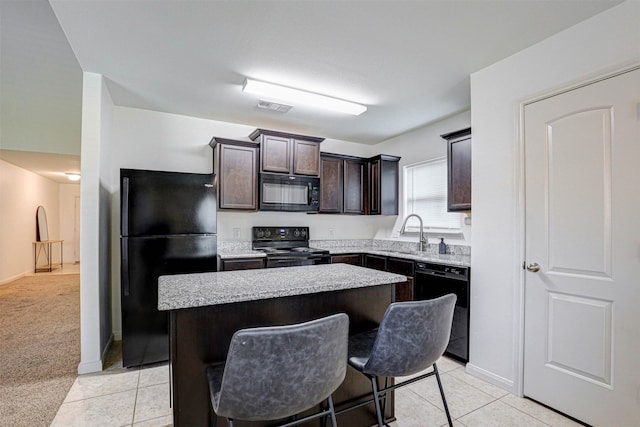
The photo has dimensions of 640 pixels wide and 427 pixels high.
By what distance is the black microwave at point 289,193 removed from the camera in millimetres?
3891

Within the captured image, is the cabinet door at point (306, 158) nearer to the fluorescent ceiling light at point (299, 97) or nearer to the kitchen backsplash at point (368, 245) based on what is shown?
the fluorescent ceiling light at point (299, 97)

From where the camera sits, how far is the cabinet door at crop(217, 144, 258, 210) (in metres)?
3.65

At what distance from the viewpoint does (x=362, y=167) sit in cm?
470

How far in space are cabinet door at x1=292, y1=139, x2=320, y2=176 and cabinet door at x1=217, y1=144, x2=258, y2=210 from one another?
50 cm

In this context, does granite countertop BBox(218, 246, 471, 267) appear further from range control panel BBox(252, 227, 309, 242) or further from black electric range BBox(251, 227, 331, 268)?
range control panel BBox(252, 227, 309, 242)

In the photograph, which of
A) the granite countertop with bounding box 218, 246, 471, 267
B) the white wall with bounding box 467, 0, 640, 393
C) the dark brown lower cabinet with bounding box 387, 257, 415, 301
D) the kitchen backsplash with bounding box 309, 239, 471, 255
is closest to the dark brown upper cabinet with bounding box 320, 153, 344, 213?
the kitchen backsplash with bounding box 309, 239, 471, 255

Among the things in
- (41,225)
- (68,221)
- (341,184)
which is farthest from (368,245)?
(68,221)

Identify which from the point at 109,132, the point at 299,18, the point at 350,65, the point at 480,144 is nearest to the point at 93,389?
the point at 109,132

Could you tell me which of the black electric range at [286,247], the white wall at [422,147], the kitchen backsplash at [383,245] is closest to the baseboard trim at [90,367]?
the black electric range at [286,247]

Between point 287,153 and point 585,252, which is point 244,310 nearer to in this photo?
point 585,252

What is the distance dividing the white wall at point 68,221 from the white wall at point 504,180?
10821 millimetres

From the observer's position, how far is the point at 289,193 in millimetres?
4043

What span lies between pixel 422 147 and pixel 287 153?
179cm

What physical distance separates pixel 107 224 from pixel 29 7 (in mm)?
1823
